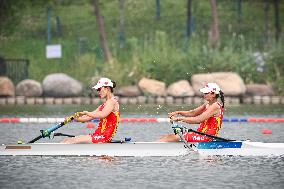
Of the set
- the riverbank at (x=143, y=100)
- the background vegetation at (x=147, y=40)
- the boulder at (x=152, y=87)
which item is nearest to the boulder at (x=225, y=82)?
the riverbank at (x=143, y=100)

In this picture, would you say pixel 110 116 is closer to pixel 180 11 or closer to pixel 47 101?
pixel 47 101

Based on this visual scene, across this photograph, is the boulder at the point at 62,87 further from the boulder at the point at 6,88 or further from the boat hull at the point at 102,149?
the boat hull at the point at 102,149

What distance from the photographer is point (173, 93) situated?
5747 cm

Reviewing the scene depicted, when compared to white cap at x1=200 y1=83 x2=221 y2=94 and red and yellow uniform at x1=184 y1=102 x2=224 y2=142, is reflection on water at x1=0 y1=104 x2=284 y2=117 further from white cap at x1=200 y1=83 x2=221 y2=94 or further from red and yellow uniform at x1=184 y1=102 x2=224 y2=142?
white cap at x1=200 y1=83 x2=221 y2=94

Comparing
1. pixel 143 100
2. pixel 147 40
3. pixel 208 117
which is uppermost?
pixel 147 40

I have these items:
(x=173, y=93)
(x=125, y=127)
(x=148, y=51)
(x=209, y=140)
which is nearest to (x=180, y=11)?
(x=148, y=51)

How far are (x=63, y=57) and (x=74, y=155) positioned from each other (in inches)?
1848

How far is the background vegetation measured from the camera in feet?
198

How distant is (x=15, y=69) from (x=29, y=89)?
730 cm

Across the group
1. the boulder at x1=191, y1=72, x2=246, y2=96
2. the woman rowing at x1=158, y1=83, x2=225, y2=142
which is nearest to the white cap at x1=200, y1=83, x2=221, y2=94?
the woman rowing at x1=158, y1=83, x2=225, y2=142

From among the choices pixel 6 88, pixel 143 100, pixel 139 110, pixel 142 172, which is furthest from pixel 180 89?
pixel 142 172

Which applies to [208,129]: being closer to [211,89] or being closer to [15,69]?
[211,89]

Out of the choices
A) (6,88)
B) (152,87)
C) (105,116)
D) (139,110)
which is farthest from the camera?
(6,88)

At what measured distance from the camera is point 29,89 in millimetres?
58406
